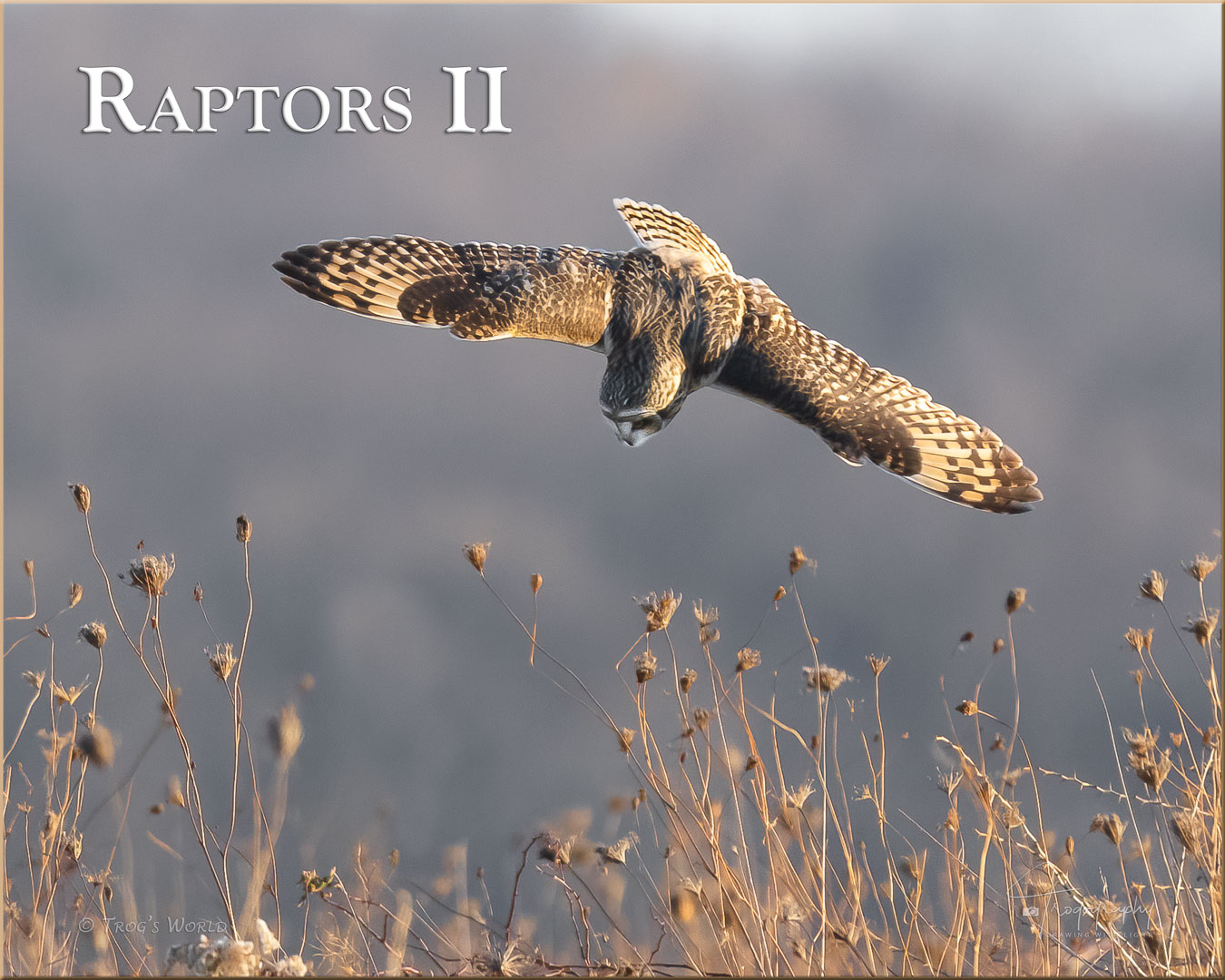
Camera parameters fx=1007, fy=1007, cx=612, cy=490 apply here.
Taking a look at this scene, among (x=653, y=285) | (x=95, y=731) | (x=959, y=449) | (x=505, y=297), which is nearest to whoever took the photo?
(x=95, y=731)

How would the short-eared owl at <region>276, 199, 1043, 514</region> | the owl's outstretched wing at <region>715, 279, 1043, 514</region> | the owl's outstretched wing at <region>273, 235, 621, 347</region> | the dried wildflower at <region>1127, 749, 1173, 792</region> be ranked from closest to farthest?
the dried wildflower at <region>1127, 749, 1173, 792</region> → the owl's outstretched wing at <region>273, 235, 621, 347</region> → the short-eared owl at <region>276, 199, 1043, 514</region> → the owl's outstretched wing at <region>715, 279, 1043, 514</region>

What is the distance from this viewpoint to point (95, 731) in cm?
330

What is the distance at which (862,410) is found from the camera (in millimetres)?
5422

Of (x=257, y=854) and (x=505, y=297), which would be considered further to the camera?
(x=505, y=297)

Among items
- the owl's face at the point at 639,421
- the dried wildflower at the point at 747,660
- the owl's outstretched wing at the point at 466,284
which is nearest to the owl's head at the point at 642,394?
the owl's face at the point at 639,421

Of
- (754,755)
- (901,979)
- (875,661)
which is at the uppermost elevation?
(875,661)

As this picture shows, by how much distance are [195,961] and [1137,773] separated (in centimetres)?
274

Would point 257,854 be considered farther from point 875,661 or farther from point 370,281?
point 370,281

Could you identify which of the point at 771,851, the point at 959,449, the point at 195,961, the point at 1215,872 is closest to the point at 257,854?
the point at 195,961

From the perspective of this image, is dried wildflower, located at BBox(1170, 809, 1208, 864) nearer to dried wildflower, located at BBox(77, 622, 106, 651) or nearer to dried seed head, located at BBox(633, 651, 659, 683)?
dried seed head, located at BBox(633, 651, 659, 683)

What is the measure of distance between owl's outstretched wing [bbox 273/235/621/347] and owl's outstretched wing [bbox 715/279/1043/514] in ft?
2.87

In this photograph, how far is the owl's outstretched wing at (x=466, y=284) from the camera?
5.01 m

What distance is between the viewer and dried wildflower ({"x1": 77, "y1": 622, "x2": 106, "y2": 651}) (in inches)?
127

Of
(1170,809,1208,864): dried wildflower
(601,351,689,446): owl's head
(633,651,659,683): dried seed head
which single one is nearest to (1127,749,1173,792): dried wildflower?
(1170,809,1208,864): dried wildflower
